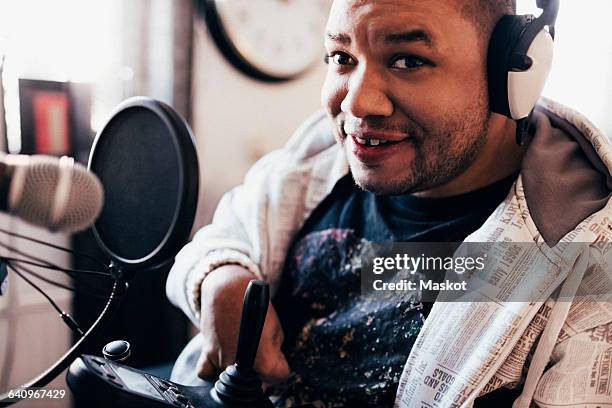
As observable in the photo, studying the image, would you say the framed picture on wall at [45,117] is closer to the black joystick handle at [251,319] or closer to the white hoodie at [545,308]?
the white hoodie at [545,308]

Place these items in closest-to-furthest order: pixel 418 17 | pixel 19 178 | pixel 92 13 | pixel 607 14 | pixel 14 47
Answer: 1. pixel 19 178
2. pixel 418 17
3. pixel 14 47
4. pixel 92 13
5. pixel 607 14

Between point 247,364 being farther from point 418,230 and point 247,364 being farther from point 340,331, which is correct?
point 418,230

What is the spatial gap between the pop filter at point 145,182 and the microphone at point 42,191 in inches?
4.6

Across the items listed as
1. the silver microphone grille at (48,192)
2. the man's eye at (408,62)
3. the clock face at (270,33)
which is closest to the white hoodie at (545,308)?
the man's eye at (408,62)

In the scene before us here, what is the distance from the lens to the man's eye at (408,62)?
82 cm

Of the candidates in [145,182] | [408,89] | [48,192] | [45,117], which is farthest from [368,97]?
[45,117]

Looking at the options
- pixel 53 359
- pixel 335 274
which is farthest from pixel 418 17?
pixel 53 359

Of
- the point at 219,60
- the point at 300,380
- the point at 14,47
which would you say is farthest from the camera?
the point at 219,60

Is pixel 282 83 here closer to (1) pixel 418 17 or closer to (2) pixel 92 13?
(2) pixel 92 13

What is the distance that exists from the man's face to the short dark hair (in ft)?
0.04

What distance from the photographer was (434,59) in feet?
2.66

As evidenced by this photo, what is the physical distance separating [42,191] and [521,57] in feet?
2.17

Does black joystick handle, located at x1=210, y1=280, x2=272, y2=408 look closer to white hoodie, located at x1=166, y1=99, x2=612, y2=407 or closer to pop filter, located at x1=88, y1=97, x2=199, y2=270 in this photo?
pop filter, located at x1=88, y1=97, x2=199, y2=270

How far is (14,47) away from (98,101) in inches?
9.2
